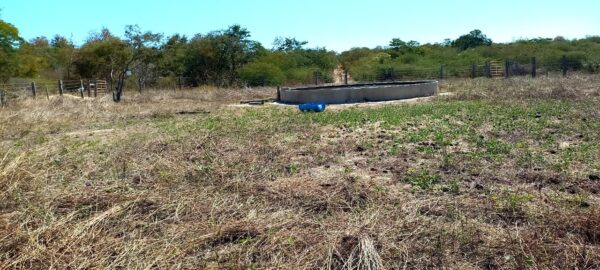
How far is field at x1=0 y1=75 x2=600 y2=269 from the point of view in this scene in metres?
3.25

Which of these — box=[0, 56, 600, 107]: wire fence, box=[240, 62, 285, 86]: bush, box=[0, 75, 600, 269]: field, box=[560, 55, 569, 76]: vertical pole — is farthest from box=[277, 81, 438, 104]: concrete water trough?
box=[240, 62, 285, 86]: bush

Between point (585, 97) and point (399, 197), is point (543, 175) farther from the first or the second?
point (585, 97)

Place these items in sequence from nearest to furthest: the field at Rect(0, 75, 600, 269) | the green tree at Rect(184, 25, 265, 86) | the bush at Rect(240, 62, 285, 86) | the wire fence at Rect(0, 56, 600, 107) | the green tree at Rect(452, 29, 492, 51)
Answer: the field at Rect(0, 75, 600, 269)
the wire fence at Rect(0, 56, 600, 107)
the bush at Rect(240, 62, 285, 86)
the green tree at Rect(184, 25, 265, 86)
the green tree at Rect(452, 29, 492, 51)

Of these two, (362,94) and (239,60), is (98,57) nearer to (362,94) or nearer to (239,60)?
(239,60)

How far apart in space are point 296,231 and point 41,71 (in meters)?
41.6

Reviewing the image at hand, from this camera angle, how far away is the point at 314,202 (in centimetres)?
446

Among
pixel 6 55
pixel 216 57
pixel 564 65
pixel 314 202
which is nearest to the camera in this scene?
pixel 314 202

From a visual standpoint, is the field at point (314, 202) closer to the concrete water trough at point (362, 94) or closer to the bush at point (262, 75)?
the concrete water trough at point (362, 94)

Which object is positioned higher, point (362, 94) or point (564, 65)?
point (564, 65)

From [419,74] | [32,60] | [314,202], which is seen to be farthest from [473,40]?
[314,202]

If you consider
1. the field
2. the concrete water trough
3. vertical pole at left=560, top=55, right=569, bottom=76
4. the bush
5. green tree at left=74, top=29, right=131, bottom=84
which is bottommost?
the field

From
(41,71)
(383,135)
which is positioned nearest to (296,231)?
(383,135)

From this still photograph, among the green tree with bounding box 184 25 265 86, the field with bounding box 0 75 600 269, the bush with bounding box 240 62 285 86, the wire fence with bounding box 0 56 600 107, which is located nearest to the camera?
the field with bounding box 0 75 600 269

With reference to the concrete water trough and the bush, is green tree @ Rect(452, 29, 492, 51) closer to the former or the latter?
the bush
